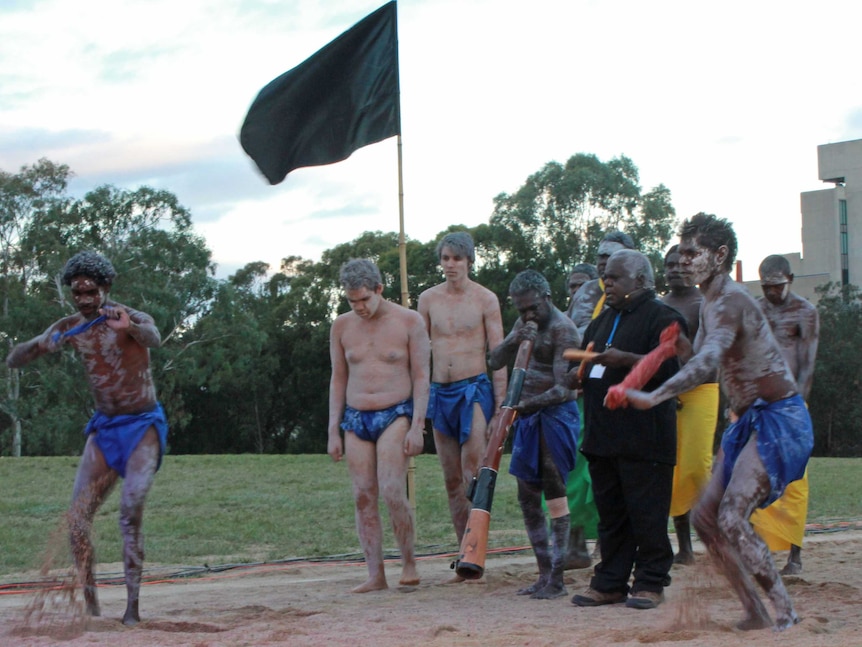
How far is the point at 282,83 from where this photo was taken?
10.1 meters

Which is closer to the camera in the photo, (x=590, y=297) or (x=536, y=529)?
(x=536, y=529)

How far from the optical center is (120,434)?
654cm

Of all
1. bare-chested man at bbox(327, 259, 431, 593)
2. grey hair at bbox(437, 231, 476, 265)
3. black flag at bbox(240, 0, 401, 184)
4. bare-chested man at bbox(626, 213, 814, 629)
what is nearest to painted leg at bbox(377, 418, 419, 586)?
bare-chested man at bbox(327, 259, 431, 593)

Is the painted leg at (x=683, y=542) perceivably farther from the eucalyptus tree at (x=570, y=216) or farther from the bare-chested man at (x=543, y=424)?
the eucalyptus tree at (x=570, y=216)

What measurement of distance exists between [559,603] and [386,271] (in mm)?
40899

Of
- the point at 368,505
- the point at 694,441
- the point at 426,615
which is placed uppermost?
the point at 694,441

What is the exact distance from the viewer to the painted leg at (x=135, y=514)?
6266 mm

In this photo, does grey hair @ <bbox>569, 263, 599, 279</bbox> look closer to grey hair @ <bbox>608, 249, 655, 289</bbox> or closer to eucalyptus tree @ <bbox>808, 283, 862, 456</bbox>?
grey hair @ <bbox>608, 249, 655, 289</bbox>

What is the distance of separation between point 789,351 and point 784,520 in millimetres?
1214

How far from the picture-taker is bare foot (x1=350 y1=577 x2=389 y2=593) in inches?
292

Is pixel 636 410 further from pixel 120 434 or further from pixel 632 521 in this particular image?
pixel 120 434

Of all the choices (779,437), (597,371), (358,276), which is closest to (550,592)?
(597,371)

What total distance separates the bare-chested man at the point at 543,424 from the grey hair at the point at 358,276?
0.98 meters

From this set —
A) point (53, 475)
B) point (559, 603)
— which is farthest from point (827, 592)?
point (53, 475)
